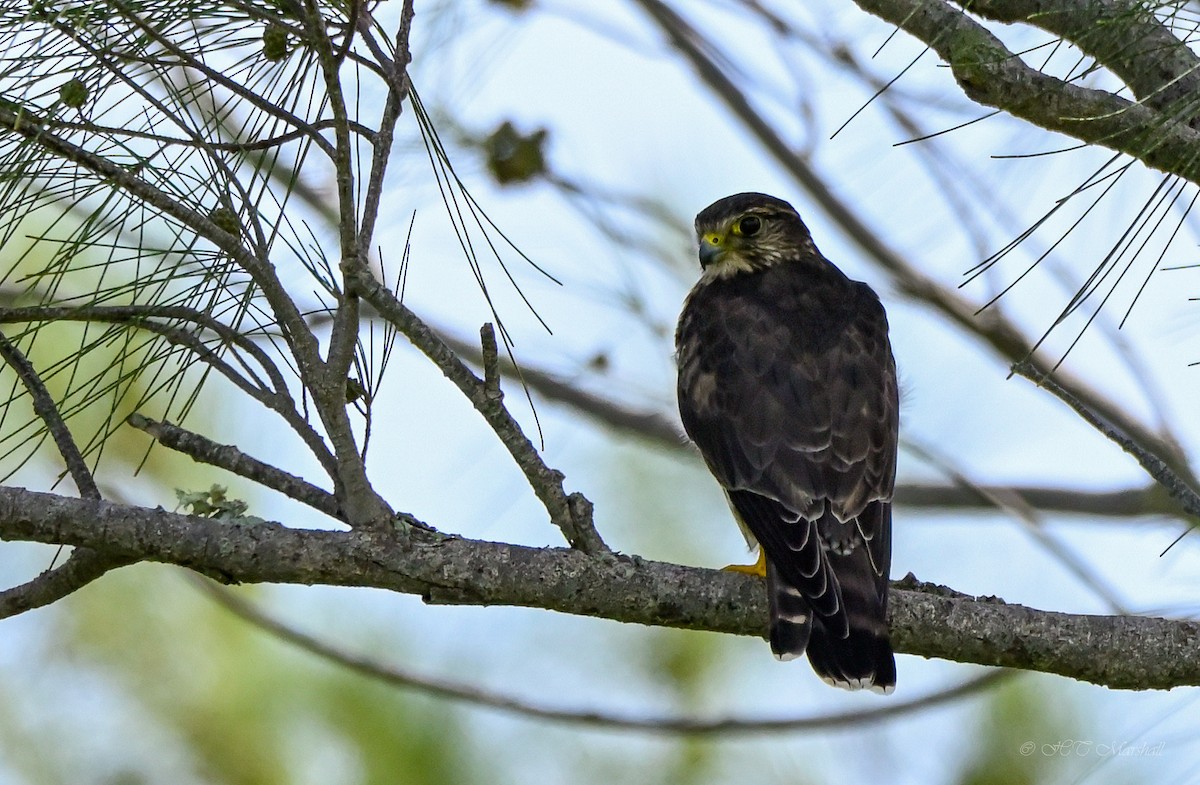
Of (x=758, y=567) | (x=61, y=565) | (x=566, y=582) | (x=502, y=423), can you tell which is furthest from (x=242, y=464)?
(x=758, y=567)

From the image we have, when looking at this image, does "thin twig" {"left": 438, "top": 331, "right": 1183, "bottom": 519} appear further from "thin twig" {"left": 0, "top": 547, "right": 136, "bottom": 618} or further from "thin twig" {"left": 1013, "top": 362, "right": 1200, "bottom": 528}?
"thin twig" {"left": 0, "top": 547, "right": 136, "bottom": 618}

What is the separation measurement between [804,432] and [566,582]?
1304 mm

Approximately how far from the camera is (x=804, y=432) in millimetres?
3793

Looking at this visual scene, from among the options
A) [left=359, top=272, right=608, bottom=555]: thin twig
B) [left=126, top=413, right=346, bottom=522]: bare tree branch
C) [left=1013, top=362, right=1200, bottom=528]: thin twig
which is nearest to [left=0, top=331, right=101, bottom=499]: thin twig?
[left=126, top=413, right=346, bottom=522]: bare tree branch

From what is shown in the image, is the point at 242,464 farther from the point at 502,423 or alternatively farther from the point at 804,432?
the point at 804,432

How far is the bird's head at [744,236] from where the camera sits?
15.9ft

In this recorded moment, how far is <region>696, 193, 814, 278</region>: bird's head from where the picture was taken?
4.84 meters

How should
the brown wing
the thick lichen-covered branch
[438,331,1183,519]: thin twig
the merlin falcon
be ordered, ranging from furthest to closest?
[438,331,1183,519]: thin twig → the brown wing → the merlin falcon → the thick lichen-covered branch

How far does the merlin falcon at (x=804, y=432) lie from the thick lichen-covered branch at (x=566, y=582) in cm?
21

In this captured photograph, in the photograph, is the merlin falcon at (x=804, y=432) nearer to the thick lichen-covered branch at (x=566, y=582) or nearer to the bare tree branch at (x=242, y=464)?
the thick lichen-covered branch at (x=566, y=582)

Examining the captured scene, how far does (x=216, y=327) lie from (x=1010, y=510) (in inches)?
127

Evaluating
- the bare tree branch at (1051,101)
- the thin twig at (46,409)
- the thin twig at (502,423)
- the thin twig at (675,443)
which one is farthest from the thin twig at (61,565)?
the thin twig at (675,443)

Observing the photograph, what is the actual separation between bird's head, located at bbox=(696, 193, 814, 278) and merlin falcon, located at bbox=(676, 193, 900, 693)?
1 cm

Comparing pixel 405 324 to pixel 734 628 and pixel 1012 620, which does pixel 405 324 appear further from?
pixel 1012 620
